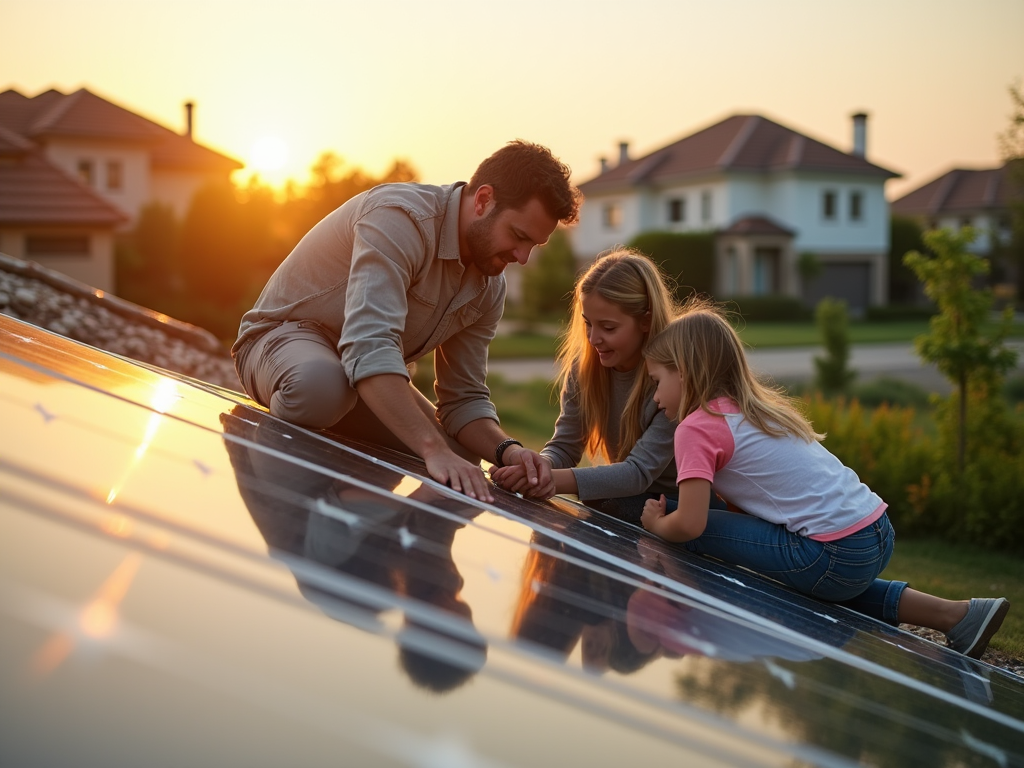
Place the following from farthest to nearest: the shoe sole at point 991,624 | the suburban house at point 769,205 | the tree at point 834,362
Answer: the suburban house at point 769,205
the tree at point 834,362
the shoe sole at point 991,624

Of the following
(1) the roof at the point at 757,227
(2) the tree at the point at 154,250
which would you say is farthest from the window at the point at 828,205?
(2) the tree at the point at 154,250

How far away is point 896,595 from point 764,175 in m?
42.5

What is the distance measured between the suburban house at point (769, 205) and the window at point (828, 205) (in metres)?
0.04

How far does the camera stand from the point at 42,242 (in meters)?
23.1

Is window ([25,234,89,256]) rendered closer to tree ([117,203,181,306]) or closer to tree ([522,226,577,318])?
tree ([117,203,181,306])

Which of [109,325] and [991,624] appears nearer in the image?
[991,624]

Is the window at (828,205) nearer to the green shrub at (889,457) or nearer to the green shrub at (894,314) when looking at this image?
the green shrub at (894,314)

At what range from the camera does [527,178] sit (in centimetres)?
409

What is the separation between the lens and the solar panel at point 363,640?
1.43 meters

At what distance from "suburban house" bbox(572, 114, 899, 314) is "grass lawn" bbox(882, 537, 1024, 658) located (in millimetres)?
34760

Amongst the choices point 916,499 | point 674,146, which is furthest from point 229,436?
point 674,146

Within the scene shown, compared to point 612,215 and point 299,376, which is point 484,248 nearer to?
point 299,376

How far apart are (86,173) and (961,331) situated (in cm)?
3397

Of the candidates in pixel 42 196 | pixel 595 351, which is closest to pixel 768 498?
pixel 595 351
